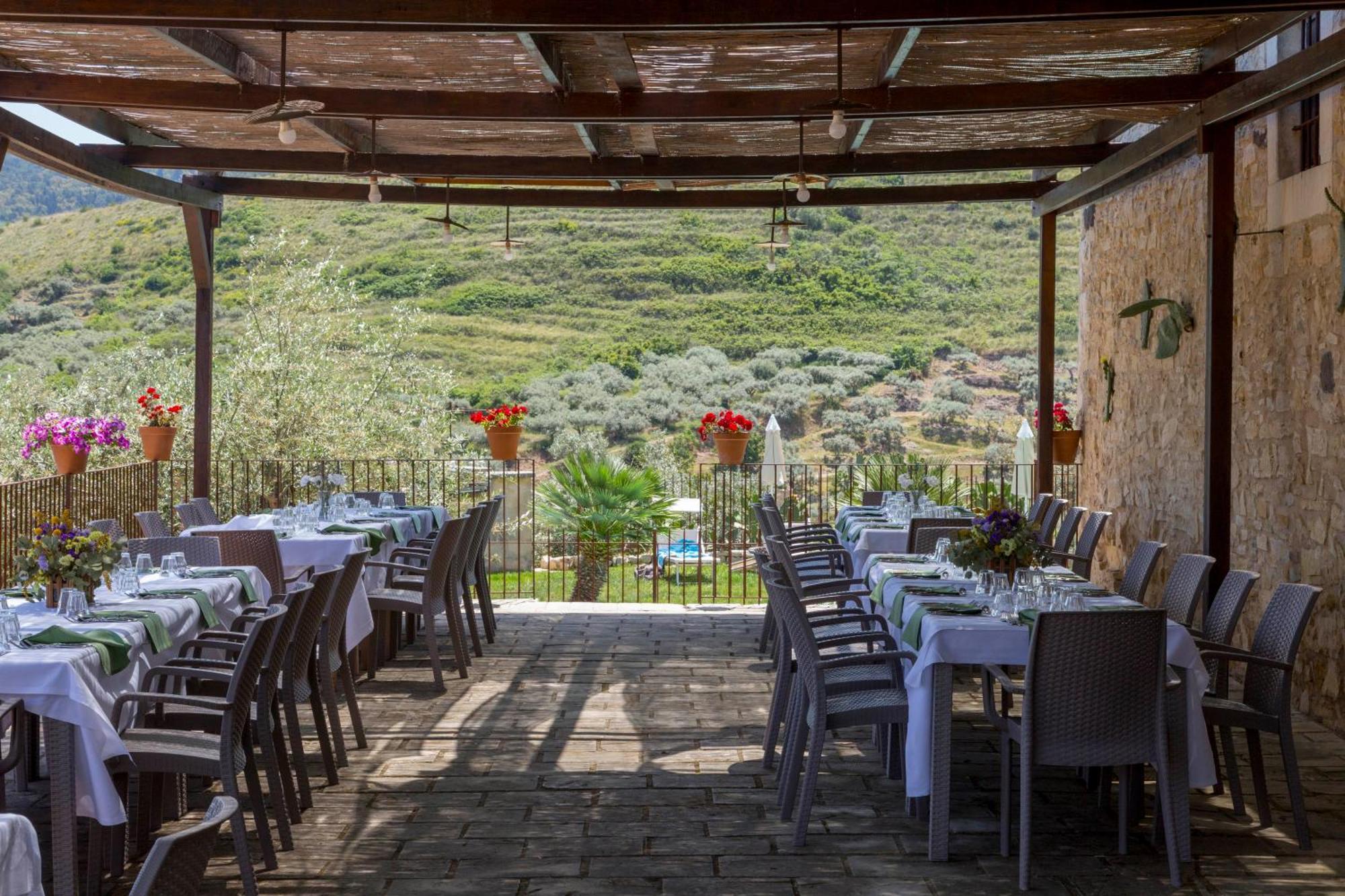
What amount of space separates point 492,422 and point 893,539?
458cm

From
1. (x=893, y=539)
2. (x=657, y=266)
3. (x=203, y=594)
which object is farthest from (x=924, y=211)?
(x=203, y=594)

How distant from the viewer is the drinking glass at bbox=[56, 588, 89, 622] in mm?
4852

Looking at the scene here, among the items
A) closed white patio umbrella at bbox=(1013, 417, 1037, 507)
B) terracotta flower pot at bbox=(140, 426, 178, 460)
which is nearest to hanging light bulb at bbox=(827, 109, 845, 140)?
closed white patio umbrella at bbox=(1013, 417, 1037, 507)

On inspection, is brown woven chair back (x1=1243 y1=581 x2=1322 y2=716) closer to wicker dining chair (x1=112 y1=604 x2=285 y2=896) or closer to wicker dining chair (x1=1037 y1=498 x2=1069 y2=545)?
wicker dining chair (x1=112 y1=604 x2=285 y2=896)

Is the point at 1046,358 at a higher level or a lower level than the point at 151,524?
higher

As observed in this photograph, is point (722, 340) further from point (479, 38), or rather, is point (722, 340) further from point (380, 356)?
point (479, 38)

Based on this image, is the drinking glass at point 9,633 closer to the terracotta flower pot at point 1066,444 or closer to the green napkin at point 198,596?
the green napkin at point 198,596

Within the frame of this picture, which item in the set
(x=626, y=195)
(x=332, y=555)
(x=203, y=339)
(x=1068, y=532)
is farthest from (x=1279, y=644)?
(x=203, y=339)

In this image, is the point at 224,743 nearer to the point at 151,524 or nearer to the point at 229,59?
the point at 151,524

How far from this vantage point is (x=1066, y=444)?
11.8m

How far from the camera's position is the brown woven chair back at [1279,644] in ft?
15.6

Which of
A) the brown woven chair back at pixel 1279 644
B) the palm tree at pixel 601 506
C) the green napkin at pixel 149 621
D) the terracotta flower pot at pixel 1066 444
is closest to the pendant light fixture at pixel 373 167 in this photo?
the palm tree at pixel 601 506

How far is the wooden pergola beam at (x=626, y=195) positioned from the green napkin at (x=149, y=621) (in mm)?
6498

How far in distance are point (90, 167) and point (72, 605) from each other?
17.1 ft
